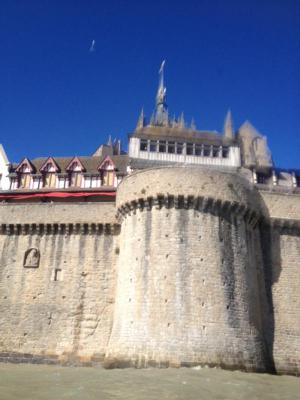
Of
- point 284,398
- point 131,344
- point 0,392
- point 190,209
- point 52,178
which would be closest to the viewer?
point 0,392

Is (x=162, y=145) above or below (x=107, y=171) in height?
above

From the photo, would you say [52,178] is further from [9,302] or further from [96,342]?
[96,342]

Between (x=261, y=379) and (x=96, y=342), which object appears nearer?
(x=261, y=379)

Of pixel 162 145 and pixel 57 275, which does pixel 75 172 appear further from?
pixel 57 275

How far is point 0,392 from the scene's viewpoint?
12.0m

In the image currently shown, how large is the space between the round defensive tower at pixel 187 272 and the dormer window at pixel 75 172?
11.8m

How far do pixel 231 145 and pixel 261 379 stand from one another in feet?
70.2

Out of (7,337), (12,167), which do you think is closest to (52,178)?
(12,167)

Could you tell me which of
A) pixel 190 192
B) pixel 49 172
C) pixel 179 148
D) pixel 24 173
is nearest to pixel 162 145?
pixel 179 148

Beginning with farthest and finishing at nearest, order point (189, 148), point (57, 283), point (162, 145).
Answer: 1. point (189, 148)
2. point (162, 145)
3. point (57, 283)

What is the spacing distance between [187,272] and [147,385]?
226 inches

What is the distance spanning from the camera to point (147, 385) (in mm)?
13328

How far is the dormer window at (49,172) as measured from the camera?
1301 inches

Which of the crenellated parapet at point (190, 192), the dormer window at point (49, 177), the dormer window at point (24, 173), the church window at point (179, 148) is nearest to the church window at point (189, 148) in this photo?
the church window at point (179, 148)
